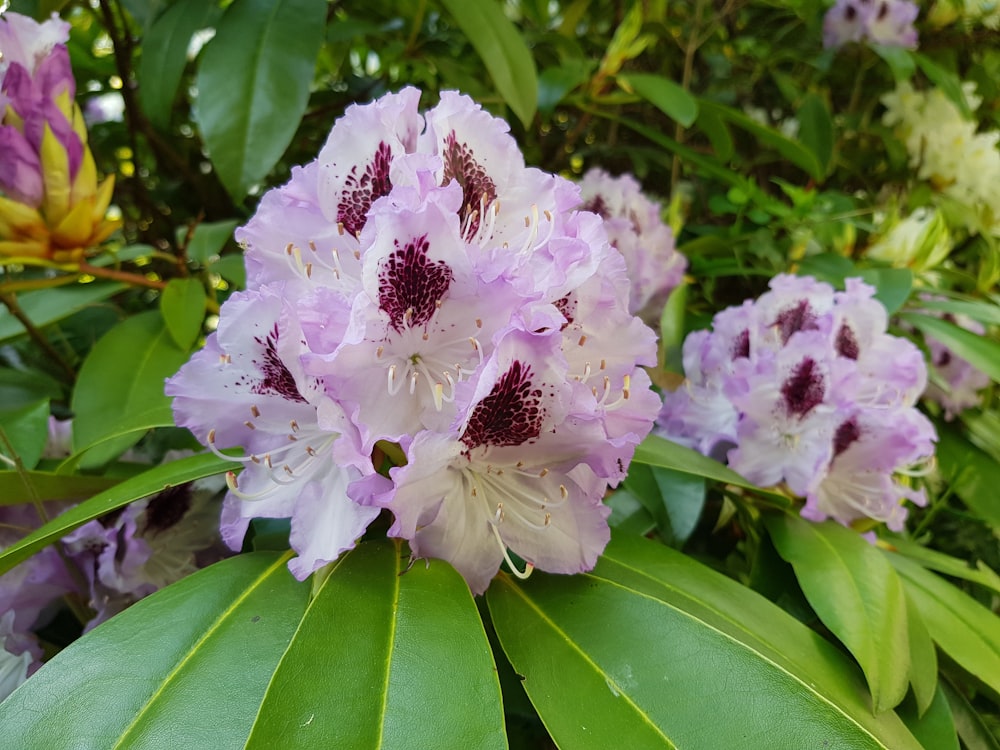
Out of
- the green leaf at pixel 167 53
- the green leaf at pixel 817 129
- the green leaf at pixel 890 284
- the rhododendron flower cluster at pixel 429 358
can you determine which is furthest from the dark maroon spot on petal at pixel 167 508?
the green leaf at pixel 817 129

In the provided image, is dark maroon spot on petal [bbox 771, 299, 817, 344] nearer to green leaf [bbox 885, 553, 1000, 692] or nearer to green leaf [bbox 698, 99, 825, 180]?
green leaf [bbox 885, 553, 1000, 692]

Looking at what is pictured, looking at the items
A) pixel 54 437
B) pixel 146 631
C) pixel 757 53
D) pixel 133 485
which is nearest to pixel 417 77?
Result: pixel 757 53

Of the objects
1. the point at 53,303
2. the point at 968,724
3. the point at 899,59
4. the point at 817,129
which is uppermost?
the point at 899,59

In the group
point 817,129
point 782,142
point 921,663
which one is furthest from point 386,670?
point 817,129

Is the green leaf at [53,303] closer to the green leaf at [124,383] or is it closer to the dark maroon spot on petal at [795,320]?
the green leaf at [124,383]

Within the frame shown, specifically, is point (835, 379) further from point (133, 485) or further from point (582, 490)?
point (133, 485)

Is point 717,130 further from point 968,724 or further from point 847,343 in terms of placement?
point 968,724
